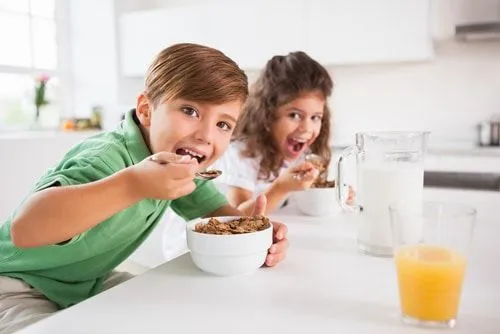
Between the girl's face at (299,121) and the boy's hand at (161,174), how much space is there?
87 centimetres

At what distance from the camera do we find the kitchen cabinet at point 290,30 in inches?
110

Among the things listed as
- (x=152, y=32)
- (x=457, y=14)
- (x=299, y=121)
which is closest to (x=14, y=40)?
(x=152, y=32)

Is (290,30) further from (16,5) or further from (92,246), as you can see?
(92,246)

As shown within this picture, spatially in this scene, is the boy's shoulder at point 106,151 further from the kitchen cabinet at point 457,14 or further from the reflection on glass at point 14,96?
the reflection on glass at point 14,96

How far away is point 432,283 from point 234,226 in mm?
321

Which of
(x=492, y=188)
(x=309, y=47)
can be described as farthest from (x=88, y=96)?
(x=492, y=188)

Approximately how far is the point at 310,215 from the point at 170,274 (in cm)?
50

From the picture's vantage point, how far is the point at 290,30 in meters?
3.11

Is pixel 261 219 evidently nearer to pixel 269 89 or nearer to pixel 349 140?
pixel 269 89

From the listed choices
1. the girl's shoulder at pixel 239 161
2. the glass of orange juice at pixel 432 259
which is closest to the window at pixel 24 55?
the girl's shoulder at pixel 239 161

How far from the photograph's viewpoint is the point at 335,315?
1.85 feet

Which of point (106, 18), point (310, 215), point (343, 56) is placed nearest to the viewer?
point (310, 215)

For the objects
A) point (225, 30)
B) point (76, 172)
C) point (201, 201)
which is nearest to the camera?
point (76, 172)

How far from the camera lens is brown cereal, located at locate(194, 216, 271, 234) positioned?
2.44 feet
